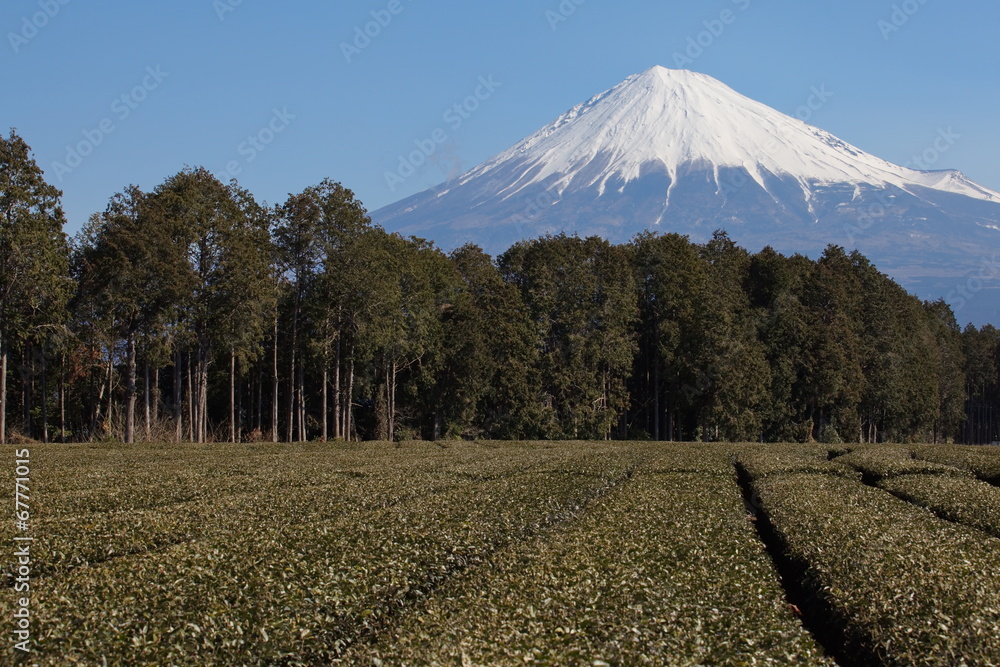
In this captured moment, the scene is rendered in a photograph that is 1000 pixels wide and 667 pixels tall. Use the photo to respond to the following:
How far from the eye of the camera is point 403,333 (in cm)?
6075

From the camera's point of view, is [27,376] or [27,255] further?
[27,376]

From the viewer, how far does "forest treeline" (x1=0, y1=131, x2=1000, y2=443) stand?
4778cm

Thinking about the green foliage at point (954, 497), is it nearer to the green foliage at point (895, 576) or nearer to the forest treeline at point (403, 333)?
the green foliage at point (895, 576)

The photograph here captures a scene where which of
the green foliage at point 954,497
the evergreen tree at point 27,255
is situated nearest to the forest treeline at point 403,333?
the evergreen tree at point 27,255

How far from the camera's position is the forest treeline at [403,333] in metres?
47.8

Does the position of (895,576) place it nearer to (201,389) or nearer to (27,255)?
(27,255)

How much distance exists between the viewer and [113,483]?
25.8 meters

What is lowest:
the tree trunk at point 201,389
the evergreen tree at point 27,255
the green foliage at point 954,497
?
the green foliage at point 954,497

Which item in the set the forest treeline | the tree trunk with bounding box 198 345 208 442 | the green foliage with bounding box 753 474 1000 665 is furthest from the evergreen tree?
the green foliage with bounding box 753 474 1000 665

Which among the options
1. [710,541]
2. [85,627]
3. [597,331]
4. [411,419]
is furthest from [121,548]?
[597,331]

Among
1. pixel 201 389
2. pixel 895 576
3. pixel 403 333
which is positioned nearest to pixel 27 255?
pixel 201 389

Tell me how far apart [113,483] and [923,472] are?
1258 inches

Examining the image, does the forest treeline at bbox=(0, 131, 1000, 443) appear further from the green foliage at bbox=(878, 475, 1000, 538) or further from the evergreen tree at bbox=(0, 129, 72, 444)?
the green foliage at bbox=(878, 475, 1000, 538)

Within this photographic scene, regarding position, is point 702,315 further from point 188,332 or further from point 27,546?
point 27,546
